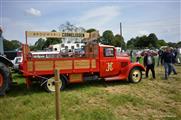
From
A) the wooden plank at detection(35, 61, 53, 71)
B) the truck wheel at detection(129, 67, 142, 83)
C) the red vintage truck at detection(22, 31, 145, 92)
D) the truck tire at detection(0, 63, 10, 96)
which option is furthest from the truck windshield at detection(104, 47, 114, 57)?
the truck tire at detection(0, 63, 10, 96)

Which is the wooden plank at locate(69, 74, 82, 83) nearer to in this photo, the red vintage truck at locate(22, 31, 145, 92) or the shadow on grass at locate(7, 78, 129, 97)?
the red vintage truck at locate(22, 31, 145, 92)

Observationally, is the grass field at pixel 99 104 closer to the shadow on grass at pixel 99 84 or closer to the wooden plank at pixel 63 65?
the shadow on grass at pixel 99 84

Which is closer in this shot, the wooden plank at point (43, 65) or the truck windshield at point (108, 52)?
the wooden plank at point (43, 65)

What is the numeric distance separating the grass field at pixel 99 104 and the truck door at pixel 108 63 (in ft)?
3.11

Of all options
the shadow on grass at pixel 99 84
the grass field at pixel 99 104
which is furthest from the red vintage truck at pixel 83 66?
the grass field at pixel 99 104

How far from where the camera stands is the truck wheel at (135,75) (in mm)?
10594

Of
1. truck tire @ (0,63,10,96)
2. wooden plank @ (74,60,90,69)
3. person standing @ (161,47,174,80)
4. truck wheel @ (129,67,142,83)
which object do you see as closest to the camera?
truck tire @ (0,63,10,96)

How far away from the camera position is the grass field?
6.14m

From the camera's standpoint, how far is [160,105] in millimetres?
7125

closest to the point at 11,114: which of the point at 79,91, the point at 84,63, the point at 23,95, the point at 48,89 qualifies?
the point at 23,95

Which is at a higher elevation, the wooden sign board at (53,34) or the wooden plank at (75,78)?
the wooden sign board at (53,34)

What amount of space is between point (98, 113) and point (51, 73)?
11.1ft

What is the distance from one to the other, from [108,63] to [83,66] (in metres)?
1.38

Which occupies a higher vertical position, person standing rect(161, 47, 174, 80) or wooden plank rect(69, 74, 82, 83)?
person standing rect(161, 47, 174, 80)
